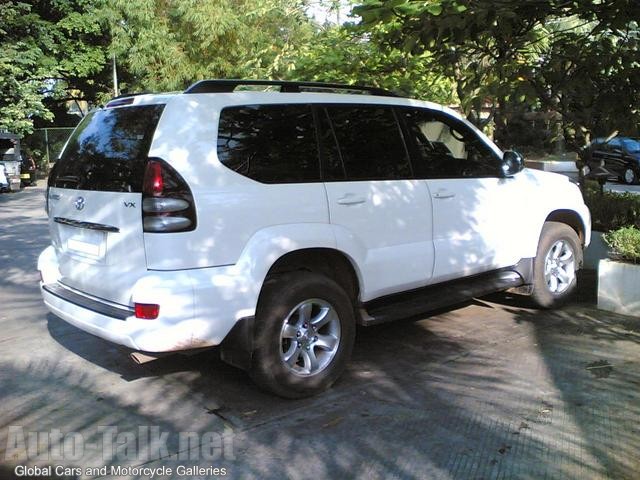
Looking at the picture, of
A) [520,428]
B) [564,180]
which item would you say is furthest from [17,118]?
[520,428]

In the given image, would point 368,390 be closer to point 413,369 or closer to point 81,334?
point 413,369

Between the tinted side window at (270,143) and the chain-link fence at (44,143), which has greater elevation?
the chain-link fence at (44,143)

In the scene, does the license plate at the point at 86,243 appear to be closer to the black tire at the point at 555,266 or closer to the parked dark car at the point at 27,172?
the black tire at the point at 555,266

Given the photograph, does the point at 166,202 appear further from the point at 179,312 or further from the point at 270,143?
the point at 270,143

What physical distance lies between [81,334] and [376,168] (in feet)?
9.74

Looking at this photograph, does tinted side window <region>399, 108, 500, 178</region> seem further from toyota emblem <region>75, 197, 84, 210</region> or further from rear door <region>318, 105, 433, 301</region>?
toyota emblem <region>75, 197, 84, 210</region>

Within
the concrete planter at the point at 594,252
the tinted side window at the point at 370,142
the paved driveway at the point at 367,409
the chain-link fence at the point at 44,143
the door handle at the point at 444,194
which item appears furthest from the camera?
Result: the chain-link fence at the point at 44,143

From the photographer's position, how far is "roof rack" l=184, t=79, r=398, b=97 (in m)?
3.95

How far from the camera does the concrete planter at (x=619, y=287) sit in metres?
5.73

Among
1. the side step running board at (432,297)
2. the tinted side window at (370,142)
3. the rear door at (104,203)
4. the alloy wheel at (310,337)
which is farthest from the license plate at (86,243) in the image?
the side step running board at (432,297)

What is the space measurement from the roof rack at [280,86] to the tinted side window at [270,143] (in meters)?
0.18

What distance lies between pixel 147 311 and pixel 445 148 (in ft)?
9.26

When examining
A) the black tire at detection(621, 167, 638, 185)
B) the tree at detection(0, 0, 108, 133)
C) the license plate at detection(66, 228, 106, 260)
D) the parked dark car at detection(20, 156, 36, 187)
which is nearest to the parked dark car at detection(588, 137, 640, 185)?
the black tire at detection(621, 167, 638, 185)

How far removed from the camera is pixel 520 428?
367cm
